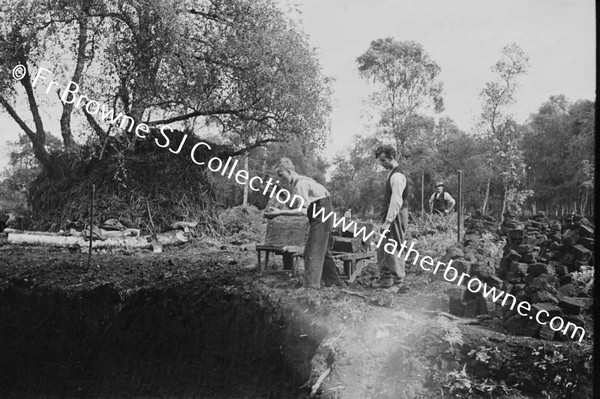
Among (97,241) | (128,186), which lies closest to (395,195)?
(97,241)

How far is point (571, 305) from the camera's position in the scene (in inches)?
182

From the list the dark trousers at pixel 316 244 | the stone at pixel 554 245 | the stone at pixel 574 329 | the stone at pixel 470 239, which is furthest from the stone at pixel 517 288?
the stone at pixel 470 239

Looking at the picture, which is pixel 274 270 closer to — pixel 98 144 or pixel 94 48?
pixel 98 144

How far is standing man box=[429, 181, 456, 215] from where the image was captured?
1127 centimetres

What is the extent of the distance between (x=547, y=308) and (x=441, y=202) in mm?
7013

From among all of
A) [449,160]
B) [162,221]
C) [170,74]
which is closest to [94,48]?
[170,74]

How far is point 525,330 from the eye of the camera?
15.2 ft

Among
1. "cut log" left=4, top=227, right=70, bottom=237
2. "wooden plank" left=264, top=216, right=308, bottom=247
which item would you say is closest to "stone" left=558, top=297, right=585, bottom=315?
"wooden plank" left=264, top=216, right=308, bottom=247

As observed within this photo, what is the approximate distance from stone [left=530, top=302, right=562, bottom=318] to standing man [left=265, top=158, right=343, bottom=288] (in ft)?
7.56

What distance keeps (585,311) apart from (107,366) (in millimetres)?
5832

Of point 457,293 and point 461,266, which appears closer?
point 457,293

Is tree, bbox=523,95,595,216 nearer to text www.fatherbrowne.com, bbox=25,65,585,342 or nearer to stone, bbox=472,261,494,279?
text www.fatherbrowne.com, bbox=25,65,585,342

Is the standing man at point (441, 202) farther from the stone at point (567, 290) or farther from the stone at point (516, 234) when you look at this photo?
the stone at point (567, 290)

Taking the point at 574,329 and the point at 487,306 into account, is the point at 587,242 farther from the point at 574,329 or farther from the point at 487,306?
the point at 574,329
